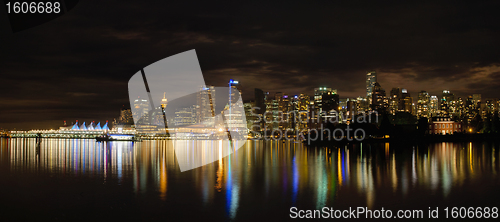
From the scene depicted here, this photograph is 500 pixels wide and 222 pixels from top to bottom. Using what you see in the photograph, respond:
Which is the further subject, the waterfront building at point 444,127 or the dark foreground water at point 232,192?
the waterfront building at point 444,127

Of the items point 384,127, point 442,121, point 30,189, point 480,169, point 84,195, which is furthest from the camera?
point 442,121

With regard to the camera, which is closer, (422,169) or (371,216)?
(371,216)

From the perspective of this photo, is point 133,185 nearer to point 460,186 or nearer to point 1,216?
point 1,216

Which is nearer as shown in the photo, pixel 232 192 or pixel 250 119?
pixel 232 192

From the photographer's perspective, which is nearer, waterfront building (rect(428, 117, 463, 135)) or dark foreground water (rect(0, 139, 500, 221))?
dark foreground water (rect(0, 139, 500, 221))

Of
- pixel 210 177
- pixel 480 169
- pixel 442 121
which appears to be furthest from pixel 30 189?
pixel 442 121

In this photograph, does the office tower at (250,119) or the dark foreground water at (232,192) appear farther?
the office tower at (250,119)

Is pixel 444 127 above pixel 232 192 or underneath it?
underneath

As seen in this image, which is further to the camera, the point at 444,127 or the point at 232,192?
the point at 444,127

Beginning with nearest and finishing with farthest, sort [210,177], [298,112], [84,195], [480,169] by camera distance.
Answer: [84,195]
[210,177]
[480,169]
[298,112]

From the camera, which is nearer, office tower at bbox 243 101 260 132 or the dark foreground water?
the dark foreground water

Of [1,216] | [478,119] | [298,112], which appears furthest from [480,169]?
[298,112]
